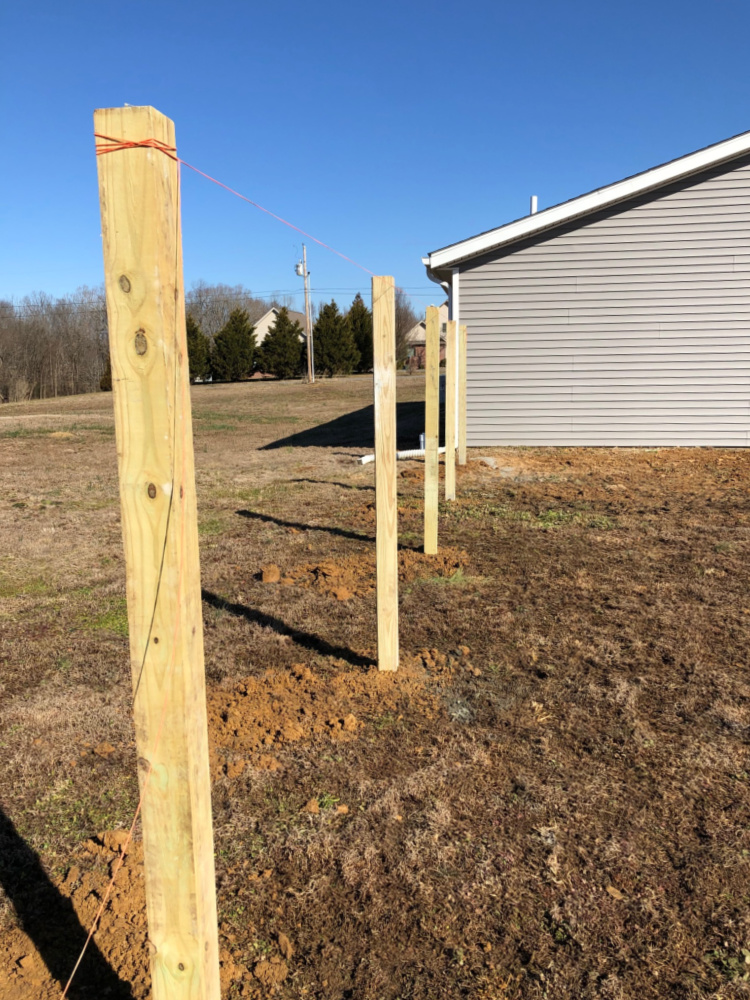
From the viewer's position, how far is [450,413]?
8367mm

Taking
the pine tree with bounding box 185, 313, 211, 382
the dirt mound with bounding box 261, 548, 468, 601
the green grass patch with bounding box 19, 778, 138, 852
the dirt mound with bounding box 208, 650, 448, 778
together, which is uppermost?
the pine tree with bounding box 185, 313, 211, 382

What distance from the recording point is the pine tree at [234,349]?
1773 inches

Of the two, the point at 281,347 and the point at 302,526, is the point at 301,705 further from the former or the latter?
the point at 281,347

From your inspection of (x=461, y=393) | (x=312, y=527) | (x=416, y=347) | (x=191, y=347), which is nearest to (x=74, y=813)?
(x=312, y=527)

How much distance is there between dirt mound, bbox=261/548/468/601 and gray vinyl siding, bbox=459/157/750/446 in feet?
23.3

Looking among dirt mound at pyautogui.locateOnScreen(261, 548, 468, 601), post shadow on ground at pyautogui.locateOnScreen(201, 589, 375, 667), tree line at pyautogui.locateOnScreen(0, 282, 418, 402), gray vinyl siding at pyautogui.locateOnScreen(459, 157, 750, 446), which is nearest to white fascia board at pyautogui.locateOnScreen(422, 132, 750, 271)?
gray vinyl siding at pyautogui.locateOnScreen(459, 157, 750, 446)

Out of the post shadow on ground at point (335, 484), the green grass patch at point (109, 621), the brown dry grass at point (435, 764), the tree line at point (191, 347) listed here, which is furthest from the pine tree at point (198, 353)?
the green grass patch at point (109, 621)

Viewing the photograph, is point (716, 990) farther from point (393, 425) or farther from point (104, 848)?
point (393, 425)

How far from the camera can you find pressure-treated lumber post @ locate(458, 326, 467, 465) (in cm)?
1002

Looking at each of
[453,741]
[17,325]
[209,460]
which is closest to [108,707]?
[453,741]

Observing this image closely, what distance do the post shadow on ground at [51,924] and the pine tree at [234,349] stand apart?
1739 inches

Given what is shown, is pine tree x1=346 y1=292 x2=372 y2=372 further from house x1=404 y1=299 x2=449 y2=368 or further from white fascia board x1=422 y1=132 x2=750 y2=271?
white fascia board x1=422 y1=132 x2=750 y2=271

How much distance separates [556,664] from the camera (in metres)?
4.35

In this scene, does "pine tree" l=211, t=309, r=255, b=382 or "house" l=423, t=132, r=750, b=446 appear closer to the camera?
"house" l=423, t=132, r=750, b=446
